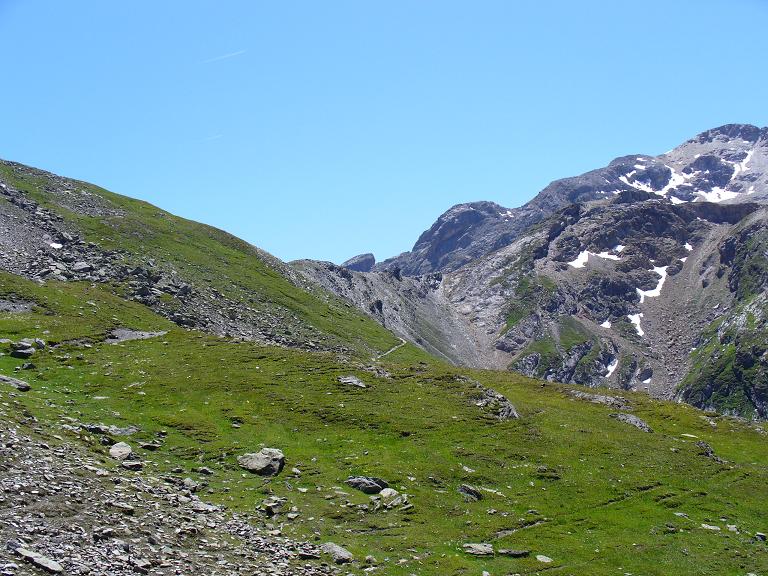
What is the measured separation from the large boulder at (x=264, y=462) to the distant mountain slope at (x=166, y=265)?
54.0 meters

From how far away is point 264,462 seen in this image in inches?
1642

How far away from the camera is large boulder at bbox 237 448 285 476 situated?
41094 millimetres

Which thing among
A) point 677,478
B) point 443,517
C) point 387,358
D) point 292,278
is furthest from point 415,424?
point 292,278

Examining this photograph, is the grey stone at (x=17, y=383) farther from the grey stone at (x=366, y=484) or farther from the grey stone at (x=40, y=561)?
the grey stone at (x=40, y=561)

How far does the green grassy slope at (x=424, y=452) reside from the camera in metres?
35.8

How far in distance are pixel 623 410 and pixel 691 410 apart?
1046 cm

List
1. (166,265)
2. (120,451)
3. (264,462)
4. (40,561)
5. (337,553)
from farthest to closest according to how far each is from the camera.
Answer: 1. (166,265)
2. (264,462)
3. (120,451)
4. (337,553)
5. (40,561)

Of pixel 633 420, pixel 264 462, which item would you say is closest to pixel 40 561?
pixel 264 462

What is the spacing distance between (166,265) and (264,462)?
85.6 meters

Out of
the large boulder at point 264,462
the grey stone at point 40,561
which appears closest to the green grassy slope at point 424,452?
the large boulder at point 264,462

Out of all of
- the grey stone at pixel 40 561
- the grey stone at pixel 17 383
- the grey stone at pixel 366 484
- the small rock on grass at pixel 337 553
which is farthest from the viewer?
the grey stone at pixel 17 383

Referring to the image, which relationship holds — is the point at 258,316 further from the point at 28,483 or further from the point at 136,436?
the point at 28,483

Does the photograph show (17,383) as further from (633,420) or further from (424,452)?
(633,420)

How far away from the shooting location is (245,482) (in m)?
38.8
